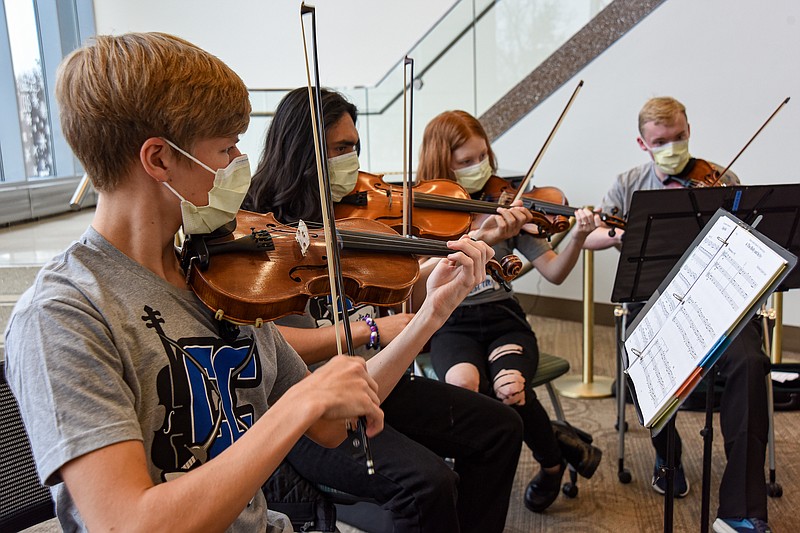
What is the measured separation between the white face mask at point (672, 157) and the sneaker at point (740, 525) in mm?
1257

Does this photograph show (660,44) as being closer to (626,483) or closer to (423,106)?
(423,106)

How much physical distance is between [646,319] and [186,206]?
2.96 ft

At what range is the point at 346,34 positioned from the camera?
5.79 metres

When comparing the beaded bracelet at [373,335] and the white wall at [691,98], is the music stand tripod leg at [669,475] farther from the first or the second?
the white wall at [691,98]

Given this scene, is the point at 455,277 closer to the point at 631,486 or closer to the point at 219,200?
the point at 219,200

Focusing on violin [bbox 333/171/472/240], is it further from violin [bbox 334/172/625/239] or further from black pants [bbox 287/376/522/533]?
black pants [bbox 287/376/522/533]

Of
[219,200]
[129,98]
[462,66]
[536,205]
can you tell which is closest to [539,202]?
[536,205]

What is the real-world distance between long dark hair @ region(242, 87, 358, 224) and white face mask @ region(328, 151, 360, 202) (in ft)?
0.25

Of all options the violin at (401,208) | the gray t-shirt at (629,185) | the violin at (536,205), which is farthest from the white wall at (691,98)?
the violin at (401,208)

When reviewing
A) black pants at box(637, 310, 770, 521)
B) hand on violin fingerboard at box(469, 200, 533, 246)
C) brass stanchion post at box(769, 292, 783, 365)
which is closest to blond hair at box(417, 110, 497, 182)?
hand on violin fingerboard at box(469, 200, 533, 246)

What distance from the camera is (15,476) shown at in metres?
1.16

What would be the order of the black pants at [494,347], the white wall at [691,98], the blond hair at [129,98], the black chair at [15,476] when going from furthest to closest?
the white wall at [691,98], the black pants at [494,347], the black chair at [15,476], the blond hair at [129,98]

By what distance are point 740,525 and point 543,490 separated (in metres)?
0.55

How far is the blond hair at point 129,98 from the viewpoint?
92 cm
